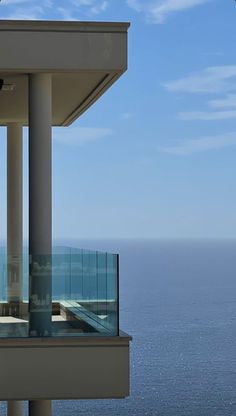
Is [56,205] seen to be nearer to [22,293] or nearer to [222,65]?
[222,65]

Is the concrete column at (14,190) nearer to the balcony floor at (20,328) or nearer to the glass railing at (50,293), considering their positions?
the glass railing at (50,293)

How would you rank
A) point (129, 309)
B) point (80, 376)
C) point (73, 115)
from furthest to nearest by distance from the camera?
point (129, 309)
point (73, 115)
point (80, 376)

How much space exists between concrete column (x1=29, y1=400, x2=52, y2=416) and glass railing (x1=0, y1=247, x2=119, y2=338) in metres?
1.52

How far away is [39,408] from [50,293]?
2215 millimetres

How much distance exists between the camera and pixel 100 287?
1534 cm

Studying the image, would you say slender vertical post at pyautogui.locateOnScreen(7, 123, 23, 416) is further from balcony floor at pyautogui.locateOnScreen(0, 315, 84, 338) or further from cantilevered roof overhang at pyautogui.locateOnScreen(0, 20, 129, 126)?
balcony floor at pyautogui.locateOnScreen(0, 315, 84, 338)

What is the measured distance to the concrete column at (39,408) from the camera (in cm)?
1593

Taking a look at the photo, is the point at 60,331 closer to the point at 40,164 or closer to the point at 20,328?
the point at 20,328

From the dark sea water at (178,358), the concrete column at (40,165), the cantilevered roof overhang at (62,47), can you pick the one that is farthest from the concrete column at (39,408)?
the dark sea water at (178,358)

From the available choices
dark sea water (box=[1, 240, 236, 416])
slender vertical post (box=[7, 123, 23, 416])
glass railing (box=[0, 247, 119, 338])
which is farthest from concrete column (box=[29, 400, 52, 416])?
dark sea water (box=[1, 240, 236, 416])

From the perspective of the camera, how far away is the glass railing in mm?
14859

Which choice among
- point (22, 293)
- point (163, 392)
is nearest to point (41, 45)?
point (22, 293)

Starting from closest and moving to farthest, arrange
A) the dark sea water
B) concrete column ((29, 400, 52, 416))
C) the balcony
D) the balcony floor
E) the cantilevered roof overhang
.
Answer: the balcony, the balcony floor, the cantilevered roof overhang, concrete column ((29, 400, 52, 416)), the dark sea water

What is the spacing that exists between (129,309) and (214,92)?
143ft
